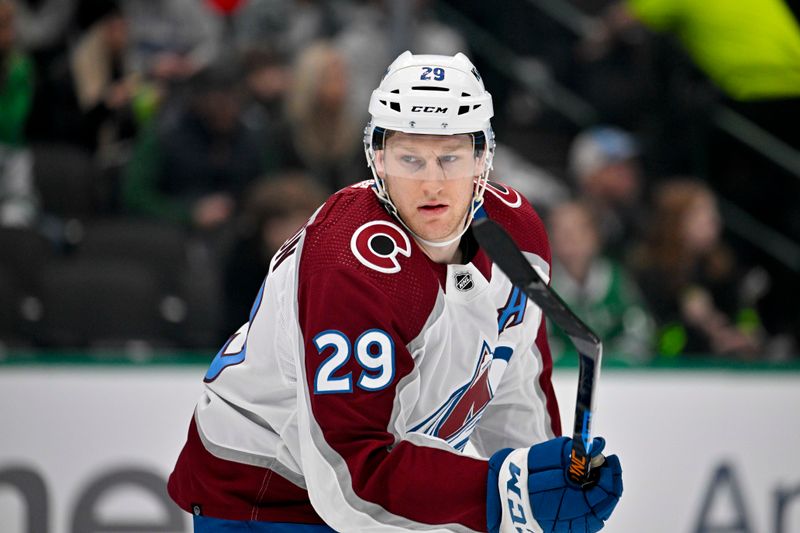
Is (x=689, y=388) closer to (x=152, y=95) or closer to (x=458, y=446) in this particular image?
(x=458, y=446)

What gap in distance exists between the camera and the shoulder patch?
2465 mm

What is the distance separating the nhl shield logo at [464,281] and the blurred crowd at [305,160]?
192 centimetres

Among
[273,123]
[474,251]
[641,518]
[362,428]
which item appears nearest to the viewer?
[362,428]

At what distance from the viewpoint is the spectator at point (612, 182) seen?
5066 millimetres

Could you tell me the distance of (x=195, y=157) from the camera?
496cm

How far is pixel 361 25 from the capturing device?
5.19 metres

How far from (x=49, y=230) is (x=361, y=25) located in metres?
1.56

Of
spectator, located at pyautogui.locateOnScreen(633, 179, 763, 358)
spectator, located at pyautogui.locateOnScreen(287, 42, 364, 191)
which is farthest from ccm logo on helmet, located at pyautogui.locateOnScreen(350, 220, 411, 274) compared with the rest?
spectator, located at pyautogui.locateOnScreen(287, 42, 364, 191)

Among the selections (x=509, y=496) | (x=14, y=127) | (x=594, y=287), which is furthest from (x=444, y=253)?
(x=14, y=127)

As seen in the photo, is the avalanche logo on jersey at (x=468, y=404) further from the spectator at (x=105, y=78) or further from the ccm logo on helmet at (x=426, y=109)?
the spectator at (x=105, y=78)

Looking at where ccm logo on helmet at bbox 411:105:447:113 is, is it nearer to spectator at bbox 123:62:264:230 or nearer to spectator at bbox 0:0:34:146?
spectator at bbox 123:62:264:230

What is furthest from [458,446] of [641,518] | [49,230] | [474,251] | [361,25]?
[361,25]

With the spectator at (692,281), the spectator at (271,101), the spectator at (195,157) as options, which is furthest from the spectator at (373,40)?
the spectator at (692,281)

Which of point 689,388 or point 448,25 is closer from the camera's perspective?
point 689,388
